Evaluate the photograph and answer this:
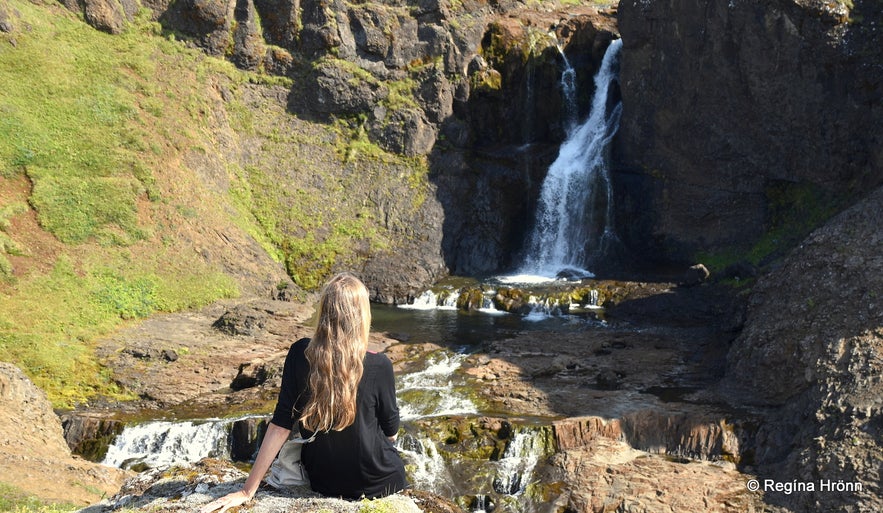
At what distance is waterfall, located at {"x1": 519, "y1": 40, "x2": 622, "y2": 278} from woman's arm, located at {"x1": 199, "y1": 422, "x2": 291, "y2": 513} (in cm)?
2773

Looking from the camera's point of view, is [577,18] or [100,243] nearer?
[100,243]

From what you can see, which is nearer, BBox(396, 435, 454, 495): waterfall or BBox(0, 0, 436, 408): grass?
BBox(396, 435, 454, 495): waterfall

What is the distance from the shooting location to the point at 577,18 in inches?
1452

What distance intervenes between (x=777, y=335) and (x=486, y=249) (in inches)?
703

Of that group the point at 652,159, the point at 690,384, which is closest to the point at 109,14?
the point at 652,159

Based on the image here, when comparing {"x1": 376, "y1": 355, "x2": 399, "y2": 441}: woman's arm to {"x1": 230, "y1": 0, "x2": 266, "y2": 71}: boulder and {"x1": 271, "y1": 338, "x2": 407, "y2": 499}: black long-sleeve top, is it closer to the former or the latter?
{"x1": 271, "y1": 338, "x2": 407, "y2": 499}: black long-sleeve top

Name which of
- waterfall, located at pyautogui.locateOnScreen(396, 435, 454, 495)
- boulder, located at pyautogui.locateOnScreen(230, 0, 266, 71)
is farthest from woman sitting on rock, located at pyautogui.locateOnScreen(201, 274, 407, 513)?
boulder, located at pyautogui.locateOnScreen(230, 0, 266, 71)

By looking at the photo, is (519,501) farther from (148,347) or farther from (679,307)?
(679,307)

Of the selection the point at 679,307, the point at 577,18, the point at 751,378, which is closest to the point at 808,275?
the point at 751,378

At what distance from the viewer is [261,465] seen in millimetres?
5176

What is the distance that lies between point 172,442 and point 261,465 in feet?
39.8

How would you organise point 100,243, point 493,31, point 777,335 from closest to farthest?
point 777,335 < point 100,243 < point 493,31

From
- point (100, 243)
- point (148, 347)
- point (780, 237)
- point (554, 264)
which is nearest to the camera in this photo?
point (148, 347)

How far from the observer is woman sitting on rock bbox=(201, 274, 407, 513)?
498 centimetres
